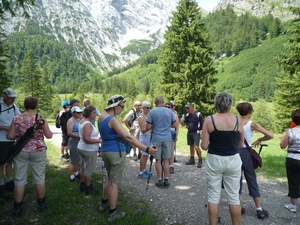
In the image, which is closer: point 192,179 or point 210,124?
point 210,124

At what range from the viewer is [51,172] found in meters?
7.50

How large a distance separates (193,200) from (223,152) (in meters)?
2.45

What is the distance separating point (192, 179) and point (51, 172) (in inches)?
179

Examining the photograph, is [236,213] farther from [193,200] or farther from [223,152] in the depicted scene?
[193,200]

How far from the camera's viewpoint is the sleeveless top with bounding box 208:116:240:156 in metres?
3.83

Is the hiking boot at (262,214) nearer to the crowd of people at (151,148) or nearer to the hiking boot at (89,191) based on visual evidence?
the crowd of people at (151,148)

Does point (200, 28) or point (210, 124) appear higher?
point (200, 28)

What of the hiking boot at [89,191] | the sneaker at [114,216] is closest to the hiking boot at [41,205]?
the hiking boot at [89,191]

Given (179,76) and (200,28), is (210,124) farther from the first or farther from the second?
(200,28)

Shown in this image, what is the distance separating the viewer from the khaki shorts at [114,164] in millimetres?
4426

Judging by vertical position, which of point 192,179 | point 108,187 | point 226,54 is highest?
point 226,54

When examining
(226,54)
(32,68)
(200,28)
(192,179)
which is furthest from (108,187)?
(226,54)

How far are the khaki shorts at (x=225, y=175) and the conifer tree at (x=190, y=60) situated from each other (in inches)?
851

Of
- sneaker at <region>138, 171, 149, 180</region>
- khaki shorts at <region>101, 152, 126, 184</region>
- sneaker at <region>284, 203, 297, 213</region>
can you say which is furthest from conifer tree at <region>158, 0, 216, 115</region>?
khaki shorts at <region>101, 152, 126, 184</region>
